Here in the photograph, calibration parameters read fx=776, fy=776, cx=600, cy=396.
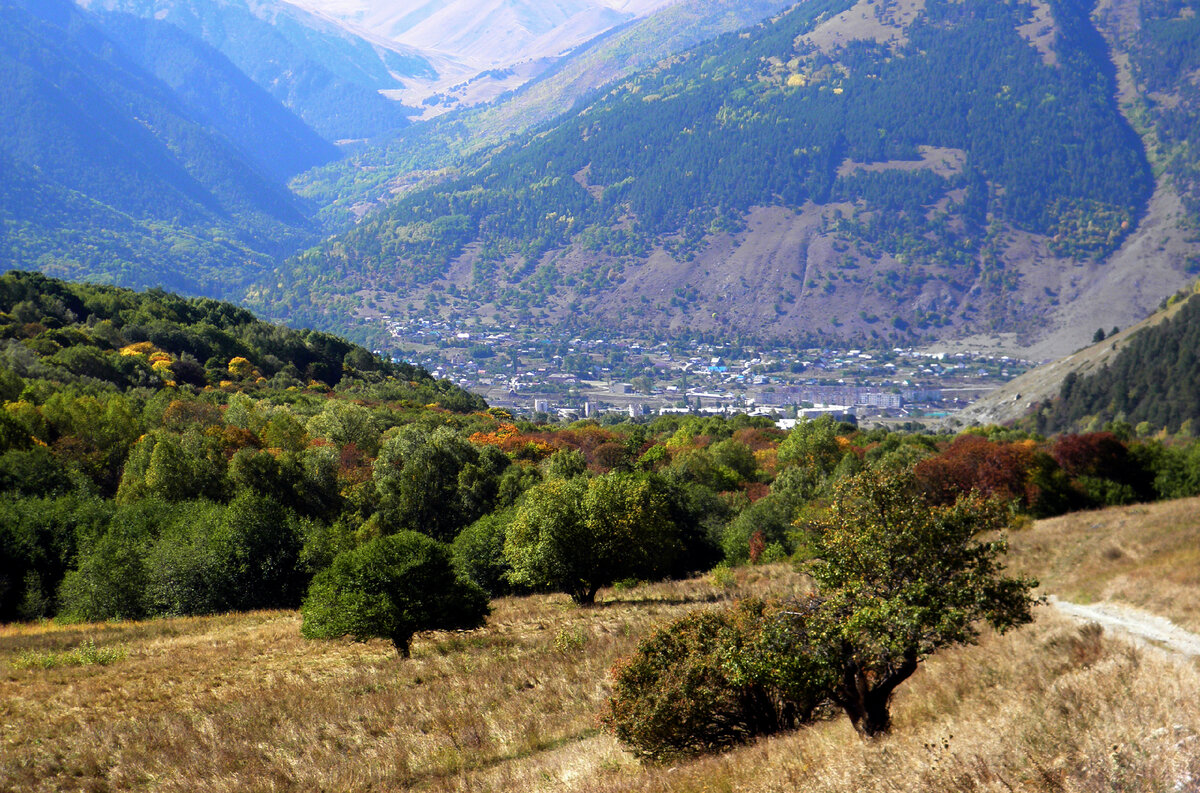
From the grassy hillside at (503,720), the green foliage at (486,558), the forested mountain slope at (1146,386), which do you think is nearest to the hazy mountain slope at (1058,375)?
the forested mountain slope at (1146,386)

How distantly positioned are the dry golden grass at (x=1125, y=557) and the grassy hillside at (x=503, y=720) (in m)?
4.11

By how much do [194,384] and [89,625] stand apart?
75655 millimetres

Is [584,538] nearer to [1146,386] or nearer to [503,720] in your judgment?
[503,720]

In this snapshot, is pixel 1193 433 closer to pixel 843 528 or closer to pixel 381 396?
pixel 381 396

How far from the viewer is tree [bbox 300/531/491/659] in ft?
85.6

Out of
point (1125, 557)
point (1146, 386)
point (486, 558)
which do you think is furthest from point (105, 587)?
point (1146, 386)

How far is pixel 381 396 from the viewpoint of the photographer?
4771 inches

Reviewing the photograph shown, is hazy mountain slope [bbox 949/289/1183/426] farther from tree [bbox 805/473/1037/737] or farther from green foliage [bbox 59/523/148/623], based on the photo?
tree [bbox 805/473/1037/737]

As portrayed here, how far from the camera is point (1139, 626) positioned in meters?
20.8

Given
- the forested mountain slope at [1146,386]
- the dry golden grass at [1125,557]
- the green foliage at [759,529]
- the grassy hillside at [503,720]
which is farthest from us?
the forested mountain slope at [1146,386]

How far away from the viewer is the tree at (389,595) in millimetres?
26094

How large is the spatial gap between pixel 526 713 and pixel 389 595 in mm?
8758

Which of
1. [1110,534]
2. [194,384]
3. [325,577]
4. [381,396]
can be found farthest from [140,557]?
[381,396]

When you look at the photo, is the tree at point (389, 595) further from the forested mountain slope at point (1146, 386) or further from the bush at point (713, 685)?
the forested mountain slope at point (1146, 386)
